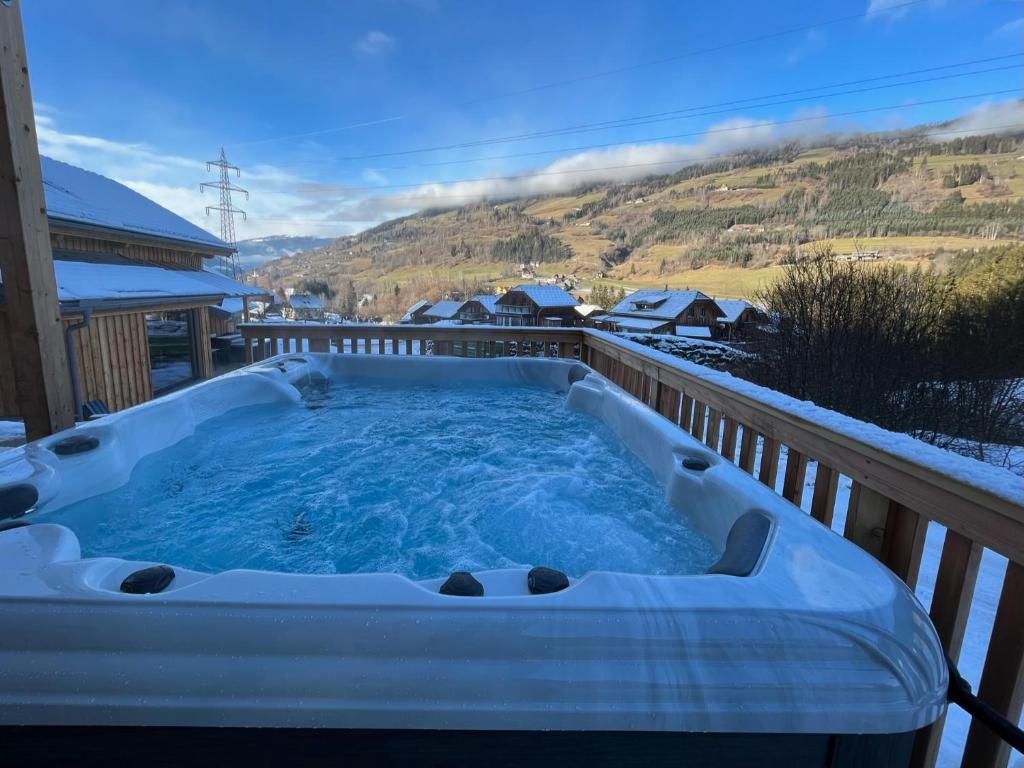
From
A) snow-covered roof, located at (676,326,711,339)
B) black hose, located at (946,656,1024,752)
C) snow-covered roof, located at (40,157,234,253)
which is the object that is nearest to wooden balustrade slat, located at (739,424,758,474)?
black hose, located at (946,656,1024,752)

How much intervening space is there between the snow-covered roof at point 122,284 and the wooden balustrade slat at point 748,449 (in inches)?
146

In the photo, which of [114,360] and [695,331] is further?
[695,331]

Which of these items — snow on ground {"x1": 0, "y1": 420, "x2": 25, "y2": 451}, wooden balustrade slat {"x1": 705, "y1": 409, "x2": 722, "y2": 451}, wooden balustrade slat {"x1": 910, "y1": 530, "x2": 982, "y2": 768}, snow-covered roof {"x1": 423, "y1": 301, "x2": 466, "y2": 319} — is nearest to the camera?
wooden balustrade slat {"x1": 910, "y1": 530, "x2": 982, "y2": 768}

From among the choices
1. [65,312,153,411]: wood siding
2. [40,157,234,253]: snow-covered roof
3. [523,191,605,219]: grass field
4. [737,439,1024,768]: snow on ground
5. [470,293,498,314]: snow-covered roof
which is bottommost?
[737,439,1024,768]: snow on ground

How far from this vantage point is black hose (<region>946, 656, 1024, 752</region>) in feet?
2.30

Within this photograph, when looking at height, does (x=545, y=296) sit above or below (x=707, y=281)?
below

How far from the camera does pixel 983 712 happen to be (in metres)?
0.75

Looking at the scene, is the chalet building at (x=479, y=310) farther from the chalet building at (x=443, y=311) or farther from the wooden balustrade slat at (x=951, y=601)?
the wooden balustrade slat at (x=951, y=601)

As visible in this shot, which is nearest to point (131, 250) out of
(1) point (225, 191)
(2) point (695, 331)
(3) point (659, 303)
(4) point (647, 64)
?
(1) point (225, 191)

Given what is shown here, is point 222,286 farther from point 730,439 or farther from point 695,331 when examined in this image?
point 695,331

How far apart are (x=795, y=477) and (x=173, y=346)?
34.5 ft

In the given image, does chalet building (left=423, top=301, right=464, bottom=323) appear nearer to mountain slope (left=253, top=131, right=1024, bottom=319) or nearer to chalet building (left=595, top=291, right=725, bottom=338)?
mountain slope (left=253, top=131, right=1024, bottom=319)

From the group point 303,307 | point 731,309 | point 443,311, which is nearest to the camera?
point 731,309

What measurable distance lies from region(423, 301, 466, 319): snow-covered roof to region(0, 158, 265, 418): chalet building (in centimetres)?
1152
